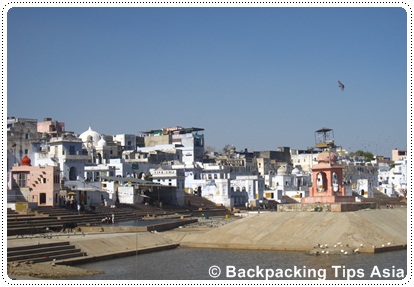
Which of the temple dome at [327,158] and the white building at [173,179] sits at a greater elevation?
the temple dome at [327,158]

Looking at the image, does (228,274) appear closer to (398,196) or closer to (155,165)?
(155,165)

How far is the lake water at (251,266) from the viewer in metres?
27.5

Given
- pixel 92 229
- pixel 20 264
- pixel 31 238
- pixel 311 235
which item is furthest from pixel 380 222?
pixel 20 264

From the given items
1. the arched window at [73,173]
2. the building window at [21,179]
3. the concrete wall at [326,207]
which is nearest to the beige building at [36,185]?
the building window at [21,179]

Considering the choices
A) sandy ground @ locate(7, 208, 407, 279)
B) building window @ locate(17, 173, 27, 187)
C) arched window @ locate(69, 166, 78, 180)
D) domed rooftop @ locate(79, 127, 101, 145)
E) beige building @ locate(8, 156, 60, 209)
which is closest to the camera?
sandy ground @ locate(7, 208, 407, 279)

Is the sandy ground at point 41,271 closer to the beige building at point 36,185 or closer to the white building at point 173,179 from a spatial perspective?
the beige building at point 36,185

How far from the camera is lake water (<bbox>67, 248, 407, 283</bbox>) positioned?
27.5 metres

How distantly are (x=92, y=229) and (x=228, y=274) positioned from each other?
549 inches

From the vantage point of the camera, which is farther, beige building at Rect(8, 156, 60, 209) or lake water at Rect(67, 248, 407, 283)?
beige building at Rect(8, 156, 60, 209)

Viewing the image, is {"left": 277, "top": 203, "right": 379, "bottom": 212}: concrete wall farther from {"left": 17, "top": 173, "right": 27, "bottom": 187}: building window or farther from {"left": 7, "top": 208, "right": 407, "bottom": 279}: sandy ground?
{"left": 17, "top": 173, "right": 27, "bottom": 187}: building window

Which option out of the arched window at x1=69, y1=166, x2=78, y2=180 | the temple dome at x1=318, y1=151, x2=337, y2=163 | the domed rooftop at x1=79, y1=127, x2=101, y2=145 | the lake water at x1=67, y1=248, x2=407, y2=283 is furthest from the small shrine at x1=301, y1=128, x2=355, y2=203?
the domed rooftop at x1=79, y1=127, x2=101, y2=145

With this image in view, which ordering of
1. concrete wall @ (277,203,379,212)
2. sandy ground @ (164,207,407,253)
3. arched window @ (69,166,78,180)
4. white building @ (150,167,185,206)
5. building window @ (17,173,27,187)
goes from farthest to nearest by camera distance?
white building @ (150,167,185,206), arched window @ (69,166,78,180), building window @ (17,173,27,187), concrete wall @ (277,203,379,212), sandy ground @ (164,207,407,253)

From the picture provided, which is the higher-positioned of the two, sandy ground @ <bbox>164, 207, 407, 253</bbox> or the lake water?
sandy ground @ <bbox>164, 207, 407, 253</bbox>

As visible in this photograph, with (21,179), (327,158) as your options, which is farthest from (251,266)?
(327,158)
